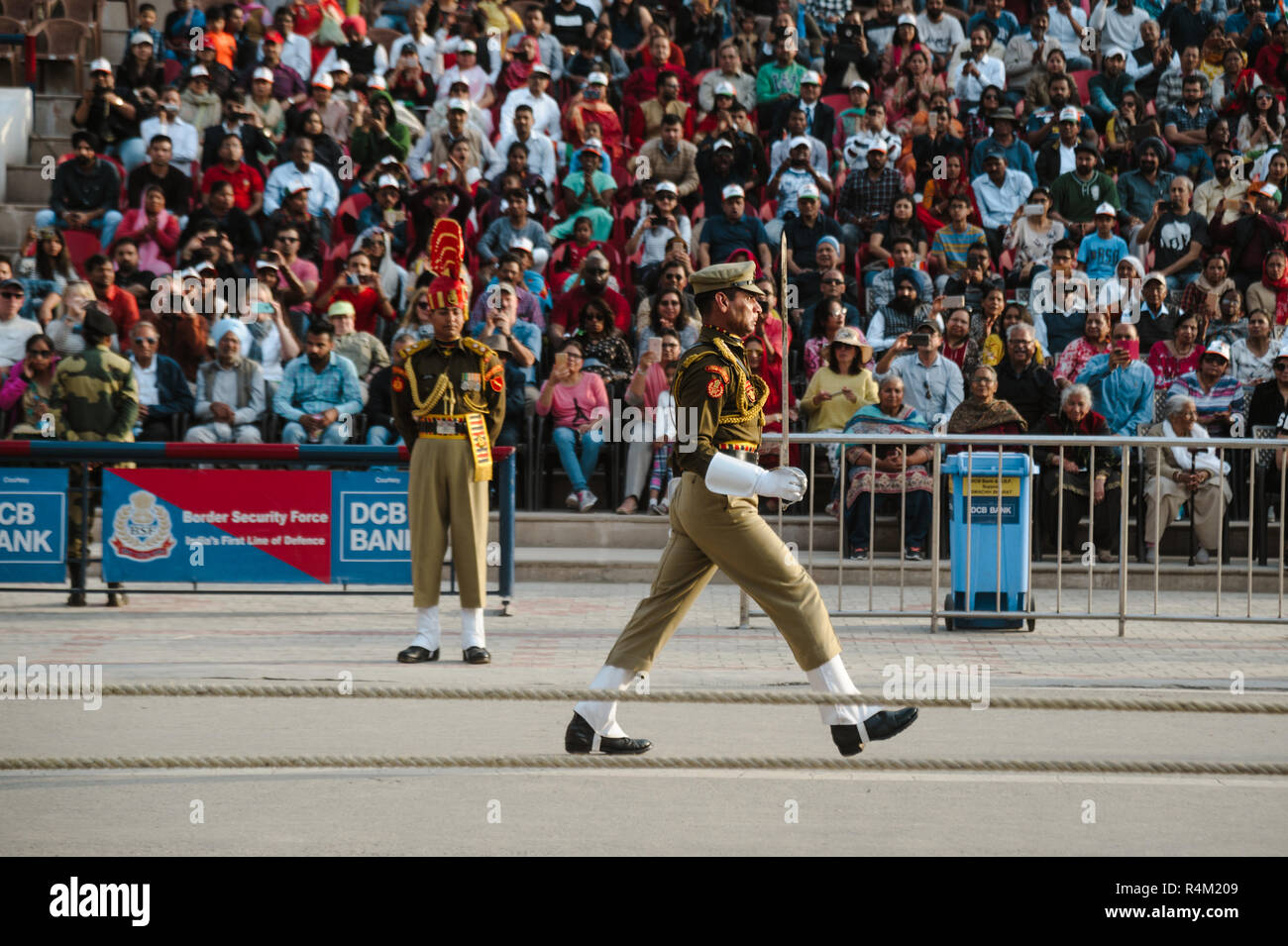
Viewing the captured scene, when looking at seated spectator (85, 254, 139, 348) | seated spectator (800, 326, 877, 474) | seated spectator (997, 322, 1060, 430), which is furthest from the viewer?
seated spectator (85, 254, 139, 348)

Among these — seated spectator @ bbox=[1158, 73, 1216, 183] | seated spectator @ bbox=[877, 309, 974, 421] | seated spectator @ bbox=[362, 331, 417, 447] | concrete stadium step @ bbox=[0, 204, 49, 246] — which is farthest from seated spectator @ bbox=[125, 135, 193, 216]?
seated spectator @ bbox=[1158, 73, 1216, 183]

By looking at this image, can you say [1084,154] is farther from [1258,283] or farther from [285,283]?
[285,283]

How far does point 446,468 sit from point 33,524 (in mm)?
3845

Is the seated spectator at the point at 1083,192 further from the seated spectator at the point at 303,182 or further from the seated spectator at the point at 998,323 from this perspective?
the seated spectator at the point at 303,182

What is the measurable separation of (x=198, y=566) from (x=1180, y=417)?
26.0ft

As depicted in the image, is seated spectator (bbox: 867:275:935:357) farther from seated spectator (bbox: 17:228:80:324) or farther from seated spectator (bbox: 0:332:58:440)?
seated spectator (bbox: 17:228:80:324)

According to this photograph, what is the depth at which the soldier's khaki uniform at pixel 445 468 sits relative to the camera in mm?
9484

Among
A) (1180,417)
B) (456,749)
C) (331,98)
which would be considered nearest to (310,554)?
(456,749)

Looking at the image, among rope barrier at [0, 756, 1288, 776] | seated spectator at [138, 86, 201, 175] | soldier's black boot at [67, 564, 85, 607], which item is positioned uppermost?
seated spectator at [138, 86, 201, 175]

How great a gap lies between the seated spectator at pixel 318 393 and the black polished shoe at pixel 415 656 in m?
5.15

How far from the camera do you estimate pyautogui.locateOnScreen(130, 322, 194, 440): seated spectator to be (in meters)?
14.6

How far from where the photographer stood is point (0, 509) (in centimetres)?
1161

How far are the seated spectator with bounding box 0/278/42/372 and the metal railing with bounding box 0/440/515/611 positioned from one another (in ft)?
11.8

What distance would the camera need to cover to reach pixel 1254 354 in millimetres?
14945
